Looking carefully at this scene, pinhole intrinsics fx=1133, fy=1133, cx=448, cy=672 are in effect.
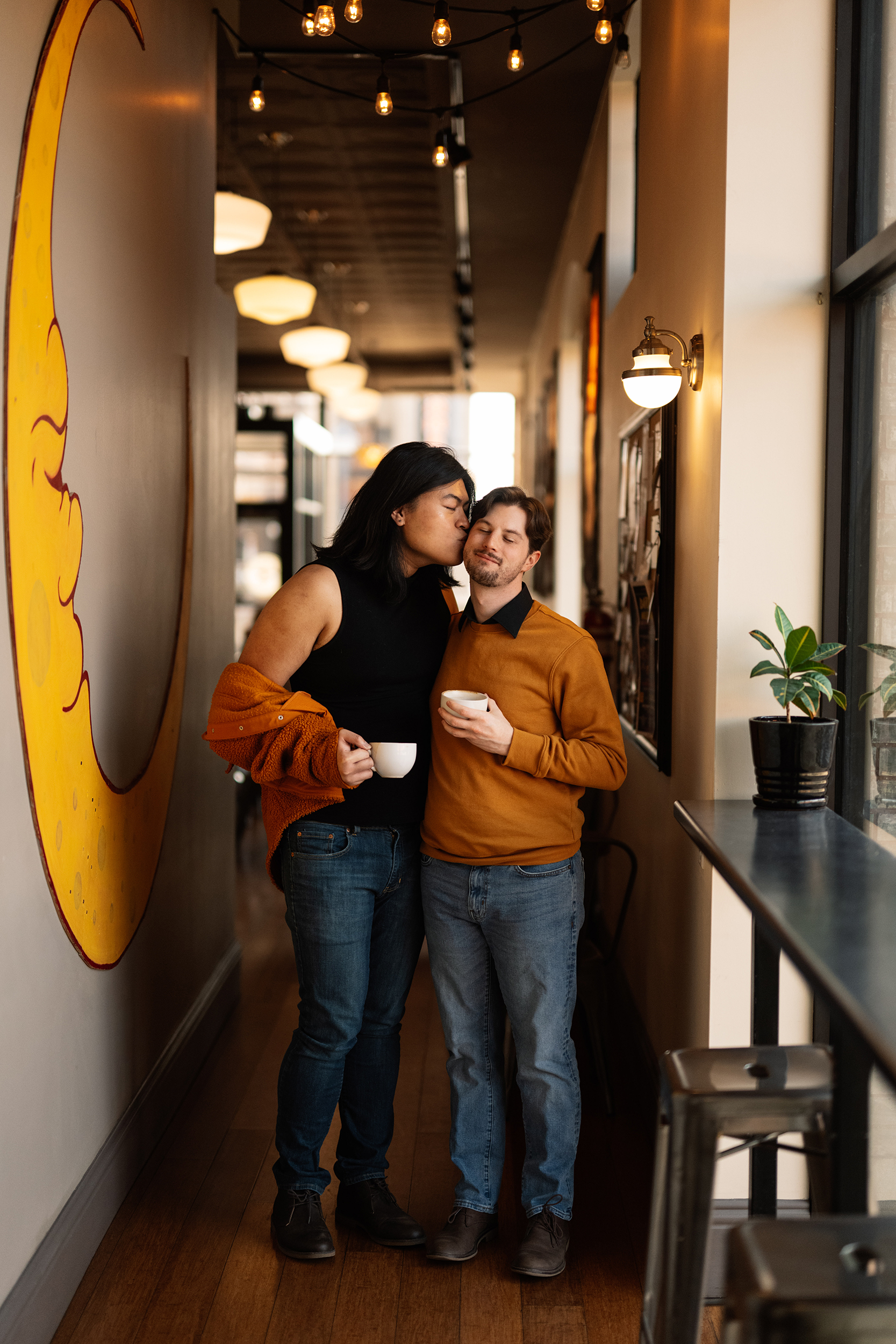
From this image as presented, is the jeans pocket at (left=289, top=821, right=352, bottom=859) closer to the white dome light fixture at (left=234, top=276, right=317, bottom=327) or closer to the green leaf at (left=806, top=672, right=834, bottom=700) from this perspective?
the green leaf at (left=806, top=672, right=834, bottom=700)

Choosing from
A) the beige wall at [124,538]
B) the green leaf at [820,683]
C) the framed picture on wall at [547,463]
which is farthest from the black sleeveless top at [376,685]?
the framed picture on wall at [547,463]

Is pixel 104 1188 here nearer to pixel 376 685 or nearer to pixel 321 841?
pixel 321 841

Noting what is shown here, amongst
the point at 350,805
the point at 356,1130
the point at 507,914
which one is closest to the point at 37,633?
the point at 350,805

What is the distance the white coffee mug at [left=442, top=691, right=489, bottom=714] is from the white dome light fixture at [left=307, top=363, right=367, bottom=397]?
6703 mm

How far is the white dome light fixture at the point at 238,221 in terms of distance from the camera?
4391mm

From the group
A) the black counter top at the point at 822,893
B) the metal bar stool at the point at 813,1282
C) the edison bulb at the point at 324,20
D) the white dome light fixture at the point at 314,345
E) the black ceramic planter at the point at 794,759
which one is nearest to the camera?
the metal bar stool at the point at 813,1282

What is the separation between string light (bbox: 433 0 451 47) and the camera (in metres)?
2.80

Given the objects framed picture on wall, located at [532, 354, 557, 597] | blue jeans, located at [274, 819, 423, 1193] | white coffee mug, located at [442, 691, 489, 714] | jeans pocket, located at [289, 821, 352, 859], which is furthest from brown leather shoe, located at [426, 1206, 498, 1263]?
framed picture on wall, located at [532, 354, 557, 597]

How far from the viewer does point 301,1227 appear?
7.87 feet

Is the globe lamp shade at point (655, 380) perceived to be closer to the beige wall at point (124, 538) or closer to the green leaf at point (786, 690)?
the green leaf at point (786, 690)

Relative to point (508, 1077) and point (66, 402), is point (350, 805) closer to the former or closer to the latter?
point (66, 402)

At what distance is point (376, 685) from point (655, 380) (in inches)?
36.6

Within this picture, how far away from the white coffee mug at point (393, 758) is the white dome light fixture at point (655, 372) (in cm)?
107

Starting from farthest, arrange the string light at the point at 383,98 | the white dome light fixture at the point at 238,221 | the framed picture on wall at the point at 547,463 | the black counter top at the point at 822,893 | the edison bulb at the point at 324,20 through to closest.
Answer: the framed picture on wall at the point at 547,463
the white dome light fixture at the point at 238,221
the string light at the point at 383,98
the edison bulb at the point at 324,20
the black counter top at the point at 822,893
